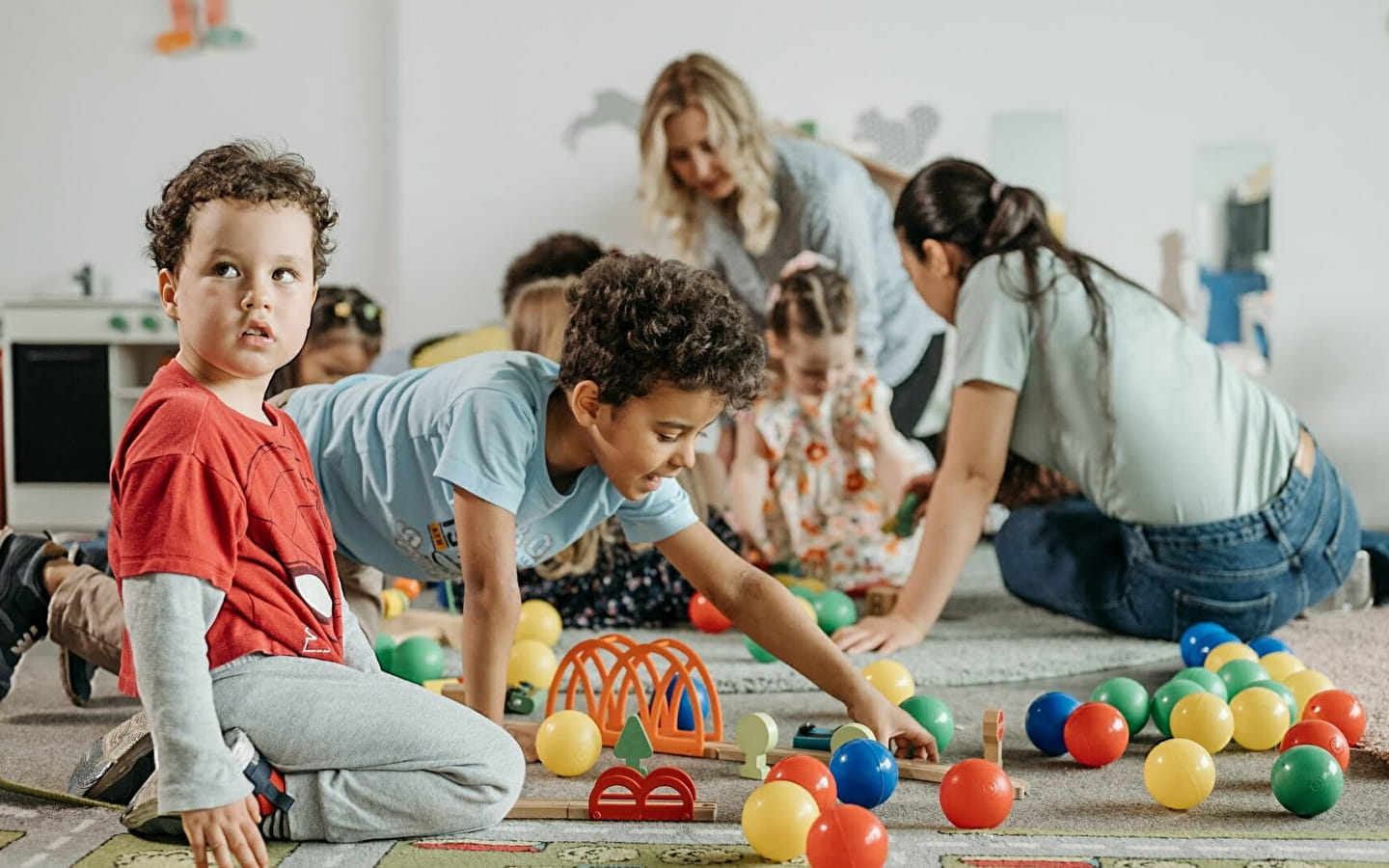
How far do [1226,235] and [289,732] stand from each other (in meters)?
3.71

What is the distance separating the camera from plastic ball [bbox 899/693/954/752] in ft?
5.32

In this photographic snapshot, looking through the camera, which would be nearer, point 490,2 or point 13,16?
point 490,2

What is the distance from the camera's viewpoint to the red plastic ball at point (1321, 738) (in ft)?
4.82

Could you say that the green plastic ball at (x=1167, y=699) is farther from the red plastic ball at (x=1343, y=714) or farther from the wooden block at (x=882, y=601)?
the wooden block at (x=882, y=601)

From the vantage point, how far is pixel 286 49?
461cm

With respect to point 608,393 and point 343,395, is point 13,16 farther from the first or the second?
point 608,393

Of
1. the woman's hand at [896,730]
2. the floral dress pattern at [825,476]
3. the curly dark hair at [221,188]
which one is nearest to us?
the curly dark hair at [221,188]

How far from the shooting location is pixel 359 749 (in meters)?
1.24

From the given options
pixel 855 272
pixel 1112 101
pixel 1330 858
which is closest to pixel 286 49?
pixel 855 272

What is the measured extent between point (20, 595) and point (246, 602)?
0.68 m

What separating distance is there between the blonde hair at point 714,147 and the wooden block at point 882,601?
1.42 m

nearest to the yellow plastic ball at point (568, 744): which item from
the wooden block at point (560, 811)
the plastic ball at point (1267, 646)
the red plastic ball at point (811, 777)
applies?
the wooden block at point (560, 811)

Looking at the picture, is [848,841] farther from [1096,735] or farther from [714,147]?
[714,147]

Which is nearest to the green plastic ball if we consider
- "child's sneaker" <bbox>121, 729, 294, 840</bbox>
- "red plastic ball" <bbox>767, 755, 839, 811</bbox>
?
"red plastic ball" <bbox>767, 755, 839, 811</bbox>
